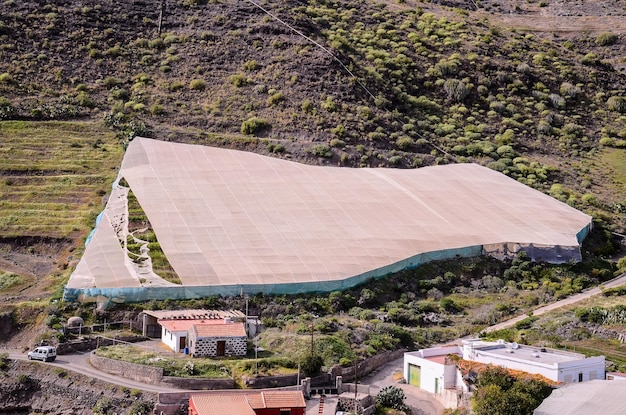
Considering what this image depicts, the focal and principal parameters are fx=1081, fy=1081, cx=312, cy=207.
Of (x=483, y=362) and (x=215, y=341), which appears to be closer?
(x=483, y=362)

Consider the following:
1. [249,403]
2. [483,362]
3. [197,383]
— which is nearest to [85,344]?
[197,383]

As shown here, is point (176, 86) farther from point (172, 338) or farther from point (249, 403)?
point (249, 403)

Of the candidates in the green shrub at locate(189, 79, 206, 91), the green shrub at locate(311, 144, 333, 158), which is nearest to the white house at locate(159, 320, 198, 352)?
the green shrub at locate(311, 144, 333, 158)

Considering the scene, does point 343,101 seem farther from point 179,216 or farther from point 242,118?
point 179,216

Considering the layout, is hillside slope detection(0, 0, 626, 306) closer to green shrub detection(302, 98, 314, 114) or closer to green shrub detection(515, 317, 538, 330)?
green shrub detection(302, 98, 314, 114)

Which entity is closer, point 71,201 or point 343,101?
point 71,201

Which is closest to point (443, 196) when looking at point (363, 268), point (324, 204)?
point (324, 204)
